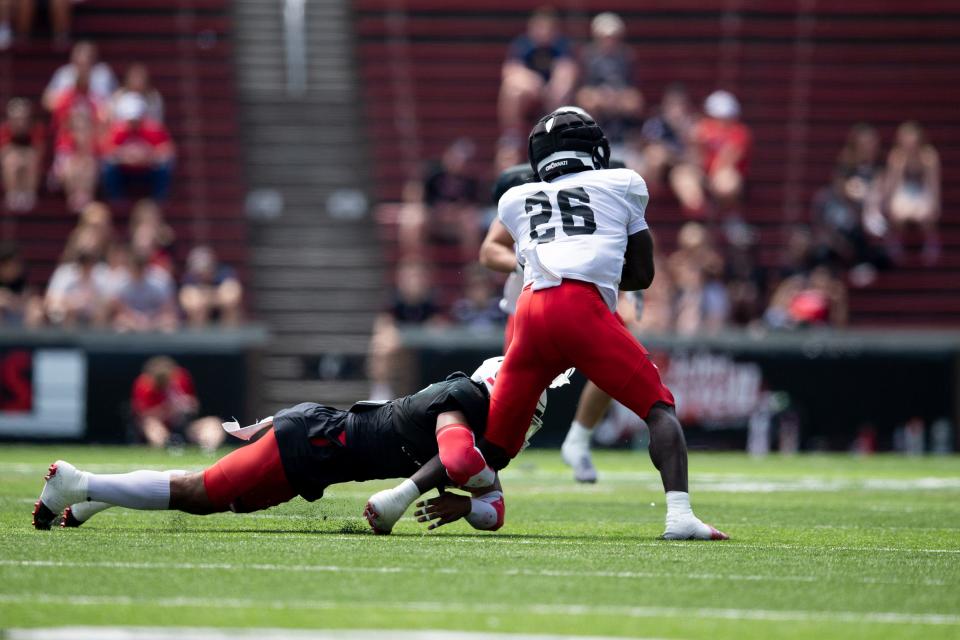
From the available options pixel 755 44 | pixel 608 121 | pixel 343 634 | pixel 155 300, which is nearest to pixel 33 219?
pixel 155 300

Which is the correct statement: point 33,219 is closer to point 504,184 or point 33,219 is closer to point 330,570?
point 504,184

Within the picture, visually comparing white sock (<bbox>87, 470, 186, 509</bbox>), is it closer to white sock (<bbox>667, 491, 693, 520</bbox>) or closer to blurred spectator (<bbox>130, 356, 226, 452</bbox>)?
white sock (<bbox>667, 491, 693, 520</bbox>)

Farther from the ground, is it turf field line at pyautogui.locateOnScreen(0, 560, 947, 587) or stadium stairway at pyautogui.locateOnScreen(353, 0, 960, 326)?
stadium stairway at pyautogui.locateOnScreen(353, 0, 960, 326)

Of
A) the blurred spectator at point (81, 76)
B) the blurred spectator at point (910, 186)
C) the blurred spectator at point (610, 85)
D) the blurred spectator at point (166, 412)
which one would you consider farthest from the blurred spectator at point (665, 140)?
the blurred spectator at point (81, 76)

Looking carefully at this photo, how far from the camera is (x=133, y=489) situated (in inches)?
273

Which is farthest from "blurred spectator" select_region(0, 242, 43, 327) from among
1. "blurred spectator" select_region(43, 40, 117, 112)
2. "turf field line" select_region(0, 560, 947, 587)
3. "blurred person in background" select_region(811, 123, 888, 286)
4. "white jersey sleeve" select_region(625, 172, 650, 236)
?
"turf field line" select_region(0, 560, 947, 587)

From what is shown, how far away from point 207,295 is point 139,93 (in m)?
2.90

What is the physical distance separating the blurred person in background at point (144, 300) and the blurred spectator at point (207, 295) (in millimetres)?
328

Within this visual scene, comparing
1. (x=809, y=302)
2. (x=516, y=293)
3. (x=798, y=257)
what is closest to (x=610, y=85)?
(x=798, y=257)

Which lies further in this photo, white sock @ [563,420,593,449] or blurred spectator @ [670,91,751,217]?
blurred spectator @ [670,91,751,217]

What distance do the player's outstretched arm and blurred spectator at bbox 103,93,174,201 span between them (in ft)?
41.1

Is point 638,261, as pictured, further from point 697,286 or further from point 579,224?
point 697,286

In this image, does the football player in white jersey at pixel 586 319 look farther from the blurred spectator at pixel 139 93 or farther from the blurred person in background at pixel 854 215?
the blurred spectator at pixel 139 93

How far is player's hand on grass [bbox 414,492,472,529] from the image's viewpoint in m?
7.21
